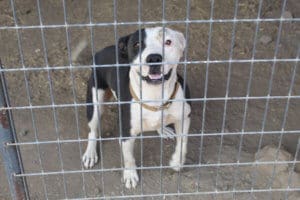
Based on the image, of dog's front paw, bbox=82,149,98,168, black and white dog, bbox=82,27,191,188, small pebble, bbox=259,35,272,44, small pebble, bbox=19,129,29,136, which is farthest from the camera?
small pebble, bbox=259,35,272,44

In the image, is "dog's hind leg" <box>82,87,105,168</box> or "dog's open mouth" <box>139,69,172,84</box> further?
"dog's hind leg" <box>82,87,105,168</box>

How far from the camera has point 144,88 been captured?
295 cm

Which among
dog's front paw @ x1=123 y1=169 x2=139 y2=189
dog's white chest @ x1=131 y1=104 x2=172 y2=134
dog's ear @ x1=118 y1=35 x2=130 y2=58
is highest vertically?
dog's ear @ x1=118 y1=35 x2=130 y2=58

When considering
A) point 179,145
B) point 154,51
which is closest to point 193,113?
point 179,145

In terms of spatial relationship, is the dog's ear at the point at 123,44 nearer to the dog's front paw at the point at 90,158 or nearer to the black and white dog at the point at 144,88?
the black and white dog at the point at 144,88

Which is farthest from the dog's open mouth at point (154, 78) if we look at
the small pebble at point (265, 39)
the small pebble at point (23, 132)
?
the small pebble at point (265, 39)

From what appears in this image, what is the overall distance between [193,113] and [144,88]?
2.77 ft

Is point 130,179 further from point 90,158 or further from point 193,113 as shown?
point 193,113

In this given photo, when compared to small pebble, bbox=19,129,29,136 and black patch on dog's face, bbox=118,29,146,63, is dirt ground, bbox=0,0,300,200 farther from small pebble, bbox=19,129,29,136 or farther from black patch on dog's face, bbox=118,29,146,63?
black patch on dog's face, bbox=118,29,146,63

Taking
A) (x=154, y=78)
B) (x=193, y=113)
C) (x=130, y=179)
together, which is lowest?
(x=130, y=179)

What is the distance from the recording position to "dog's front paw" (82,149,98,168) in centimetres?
331

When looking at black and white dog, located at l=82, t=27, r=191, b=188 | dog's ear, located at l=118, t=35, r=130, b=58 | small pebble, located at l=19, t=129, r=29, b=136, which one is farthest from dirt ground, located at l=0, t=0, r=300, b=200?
dog's ear, located at l=118, t=35, r=130, b=58

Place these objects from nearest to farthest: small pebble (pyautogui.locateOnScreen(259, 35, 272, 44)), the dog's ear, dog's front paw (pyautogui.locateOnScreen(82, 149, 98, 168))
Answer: the dog's ear
dog's front paw (pyautogui.locateOnScreen(82, 149, 98, 168))
small pebble (pyautogui.locateOnScreen(259, 35, 272, 44))

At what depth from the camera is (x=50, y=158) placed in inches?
130
